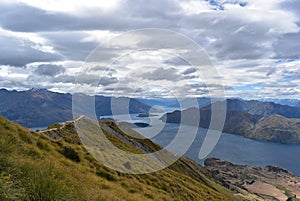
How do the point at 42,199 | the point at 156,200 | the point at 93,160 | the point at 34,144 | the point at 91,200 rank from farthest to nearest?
the point at 93,160 < the point at 156,200 < the point at 34,144 < the point at 91,200 < the point at 42,199

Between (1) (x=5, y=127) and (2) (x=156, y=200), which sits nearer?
(1) (x=5, y=127)

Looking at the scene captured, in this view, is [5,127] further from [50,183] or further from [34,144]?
[50,183]

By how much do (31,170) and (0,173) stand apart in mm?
1422

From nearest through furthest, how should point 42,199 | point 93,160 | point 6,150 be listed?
point 42,199 → point 6,150 → point 93,160

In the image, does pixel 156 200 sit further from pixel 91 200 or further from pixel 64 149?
pixel 91 200

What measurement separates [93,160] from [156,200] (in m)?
8.08

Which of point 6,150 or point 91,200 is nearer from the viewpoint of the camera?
point 91,200

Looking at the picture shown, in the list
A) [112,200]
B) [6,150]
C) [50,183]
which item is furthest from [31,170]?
[112,200]

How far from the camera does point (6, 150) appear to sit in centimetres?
1508

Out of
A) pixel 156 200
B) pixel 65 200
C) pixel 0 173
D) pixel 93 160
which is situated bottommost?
pixel 156 200

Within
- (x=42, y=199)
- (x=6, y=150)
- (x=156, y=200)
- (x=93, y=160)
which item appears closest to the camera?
(x=42, y=199)

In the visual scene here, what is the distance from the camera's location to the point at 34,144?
23.0 metres

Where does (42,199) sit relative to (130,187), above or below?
above

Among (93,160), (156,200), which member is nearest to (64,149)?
(93,160)
